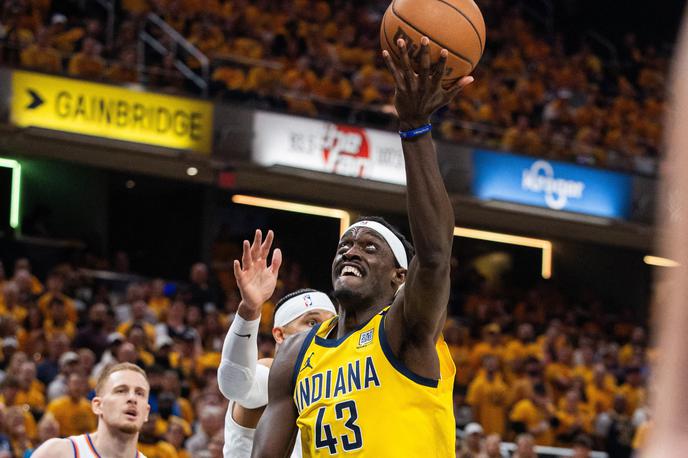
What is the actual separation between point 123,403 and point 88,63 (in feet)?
31.0

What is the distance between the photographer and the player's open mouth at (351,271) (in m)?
4.11

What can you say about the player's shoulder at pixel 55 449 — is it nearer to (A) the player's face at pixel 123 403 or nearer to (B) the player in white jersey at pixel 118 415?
(B) the player in white jersey at pixel 118 415

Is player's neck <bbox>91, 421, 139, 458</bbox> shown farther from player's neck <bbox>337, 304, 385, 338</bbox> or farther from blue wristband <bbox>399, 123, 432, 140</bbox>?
blue wristband <bbox>399, 123, 432, 140</bbox>

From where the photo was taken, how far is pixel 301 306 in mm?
5656

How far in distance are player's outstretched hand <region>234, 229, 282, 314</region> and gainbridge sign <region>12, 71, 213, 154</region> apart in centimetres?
1039

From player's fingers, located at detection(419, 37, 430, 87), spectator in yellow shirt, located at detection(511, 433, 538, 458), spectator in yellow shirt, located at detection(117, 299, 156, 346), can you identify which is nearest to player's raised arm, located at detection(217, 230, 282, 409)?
player's fingers, located at detection(419, 37, 430, 87)

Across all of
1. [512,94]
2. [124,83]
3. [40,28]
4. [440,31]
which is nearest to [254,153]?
[124,83]

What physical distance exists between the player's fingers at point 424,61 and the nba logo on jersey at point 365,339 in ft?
3.26

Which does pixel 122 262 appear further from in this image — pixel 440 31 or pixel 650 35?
pixel 650 35

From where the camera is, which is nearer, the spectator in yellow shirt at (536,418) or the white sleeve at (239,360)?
the white sleeve at (239,360)

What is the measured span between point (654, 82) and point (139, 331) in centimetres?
1421

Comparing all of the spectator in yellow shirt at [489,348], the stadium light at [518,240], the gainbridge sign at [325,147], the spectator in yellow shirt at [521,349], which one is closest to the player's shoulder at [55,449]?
the spectator in yellow shirt at [521,349]

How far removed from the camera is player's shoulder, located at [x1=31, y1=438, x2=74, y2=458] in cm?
562

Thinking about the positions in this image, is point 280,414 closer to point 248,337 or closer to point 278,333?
point 248,337
